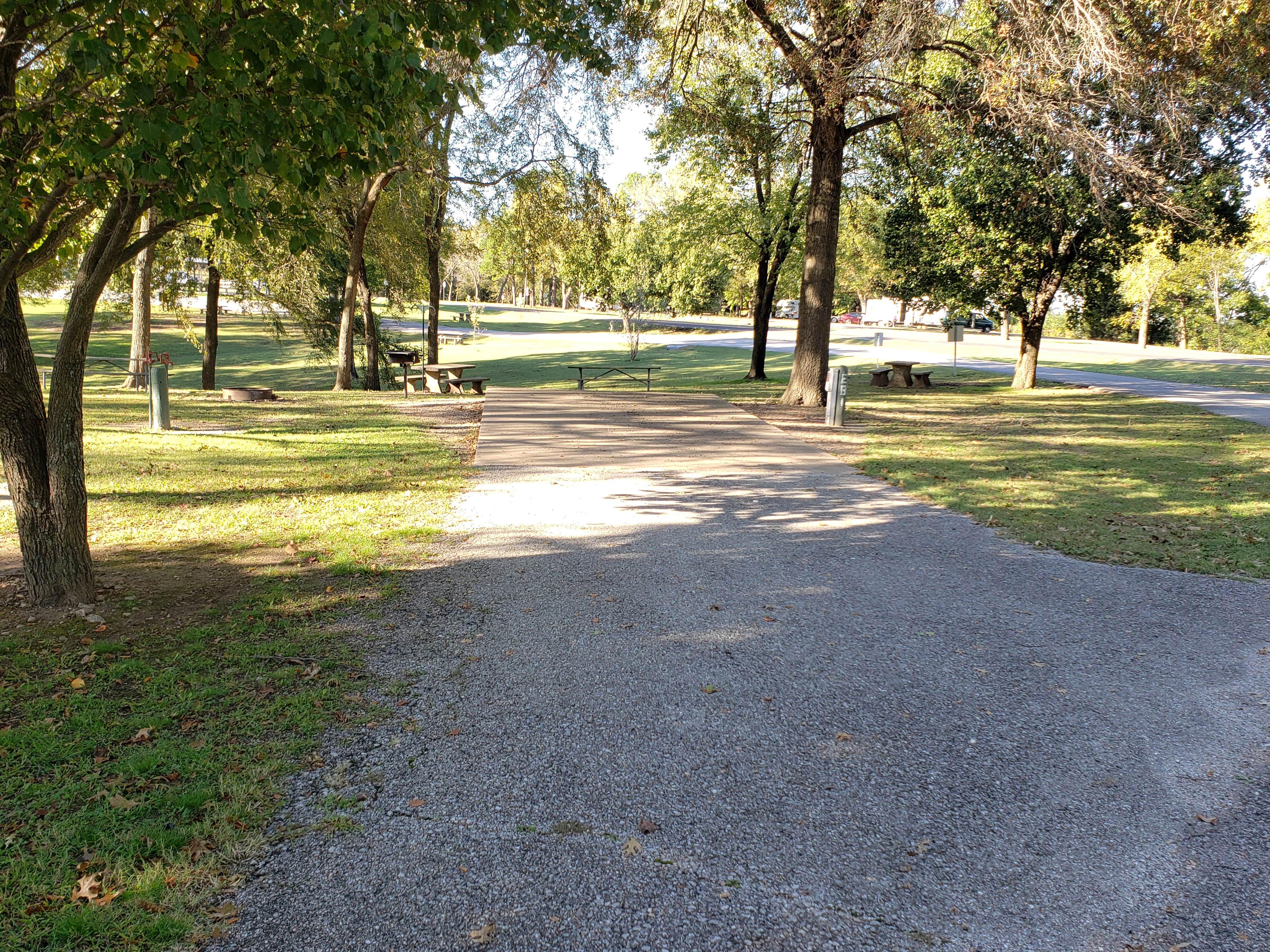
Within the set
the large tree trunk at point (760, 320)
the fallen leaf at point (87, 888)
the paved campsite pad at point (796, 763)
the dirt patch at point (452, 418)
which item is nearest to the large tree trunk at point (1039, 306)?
the large tree trunk at point (760, 320)

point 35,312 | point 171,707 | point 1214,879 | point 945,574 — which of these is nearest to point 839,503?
point 945,574

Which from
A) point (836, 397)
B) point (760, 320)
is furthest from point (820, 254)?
point (760, 320)

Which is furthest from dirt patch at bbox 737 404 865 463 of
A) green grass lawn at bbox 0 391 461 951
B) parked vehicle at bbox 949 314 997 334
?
parked vehicle at bbox 949 314 997 334

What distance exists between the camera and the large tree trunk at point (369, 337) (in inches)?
899

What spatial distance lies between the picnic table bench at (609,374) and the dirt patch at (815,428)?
3.98m

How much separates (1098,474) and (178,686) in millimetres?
10737

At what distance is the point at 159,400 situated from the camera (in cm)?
1272

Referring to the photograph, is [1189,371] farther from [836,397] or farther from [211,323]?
[211,323]

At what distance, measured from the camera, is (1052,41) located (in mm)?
12203

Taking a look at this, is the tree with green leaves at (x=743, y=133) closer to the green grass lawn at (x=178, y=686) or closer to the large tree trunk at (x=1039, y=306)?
the large tree trunk at (x=1039, y=306)

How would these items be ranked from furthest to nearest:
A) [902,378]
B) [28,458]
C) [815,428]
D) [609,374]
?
1. [609,374]
2. [902,378]
3. [815,428]
4. [28,458]

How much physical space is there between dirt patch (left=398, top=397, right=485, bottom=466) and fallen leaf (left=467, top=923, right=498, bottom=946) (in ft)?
27.9

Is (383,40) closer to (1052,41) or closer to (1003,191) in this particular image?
(1052,41)

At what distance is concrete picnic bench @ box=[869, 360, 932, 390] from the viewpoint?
24.8 m
